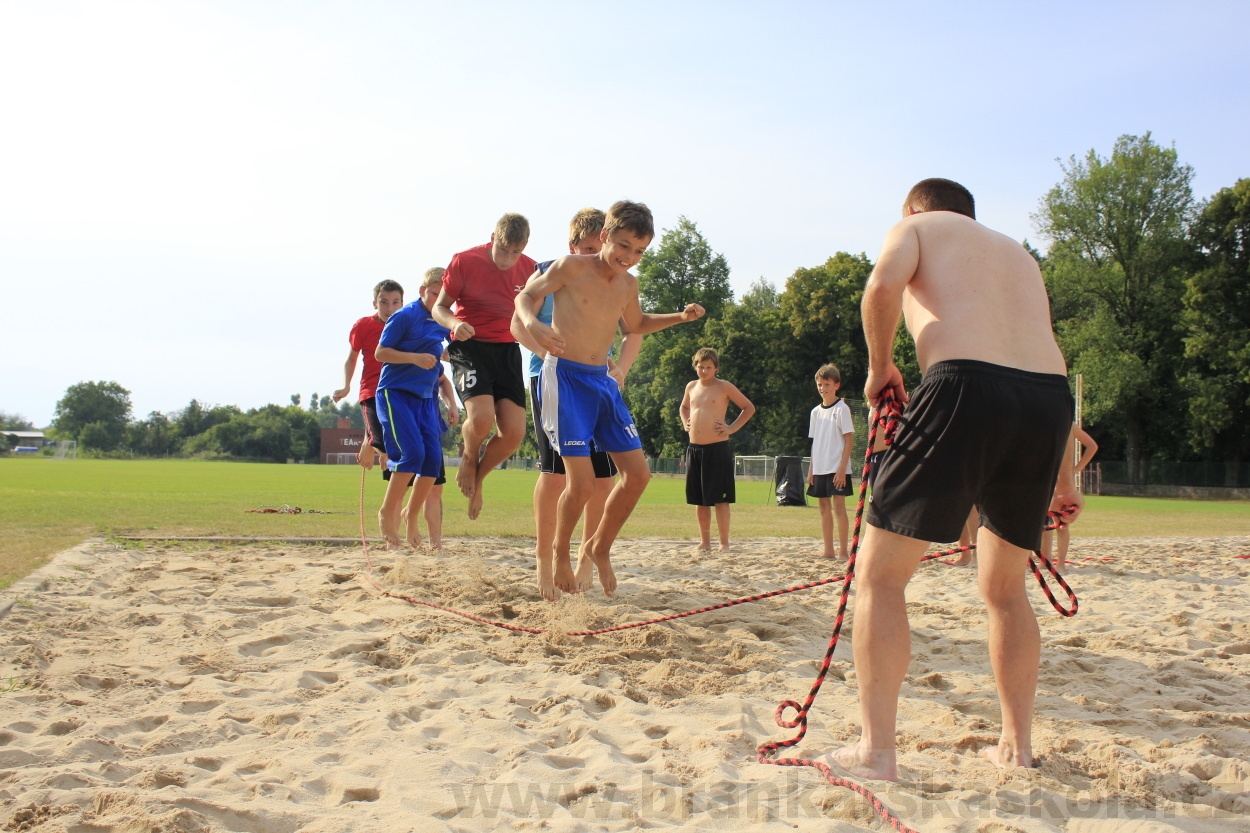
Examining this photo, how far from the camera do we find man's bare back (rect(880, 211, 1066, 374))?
2967 mm

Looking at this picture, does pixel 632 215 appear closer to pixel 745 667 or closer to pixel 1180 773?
pixel 745 667

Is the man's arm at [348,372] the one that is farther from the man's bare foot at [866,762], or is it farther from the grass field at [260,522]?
the man's bare foot at [866,762]

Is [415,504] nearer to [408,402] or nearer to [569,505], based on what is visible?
[408,402]

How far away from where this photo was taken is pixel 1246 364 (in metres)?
39.0

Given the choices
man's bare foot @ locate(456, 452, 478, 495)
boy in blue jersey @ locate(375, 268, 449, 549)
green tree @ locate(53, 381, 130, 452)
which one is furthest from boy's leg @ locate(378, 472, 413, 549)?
green tree @ locate(53, 381, 130, 452)

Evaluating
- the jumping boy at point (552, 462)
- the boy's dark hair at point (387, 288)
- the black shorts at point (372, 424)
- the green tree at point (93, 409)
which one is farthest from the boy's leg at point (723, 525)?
the green tree at point (93, 409)

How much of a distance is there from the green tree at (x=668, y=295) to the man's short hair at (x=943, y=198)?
5879 centimetres

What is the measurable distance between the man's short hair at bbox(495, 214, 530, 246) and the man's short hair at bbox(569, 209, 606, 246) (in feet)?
3.75

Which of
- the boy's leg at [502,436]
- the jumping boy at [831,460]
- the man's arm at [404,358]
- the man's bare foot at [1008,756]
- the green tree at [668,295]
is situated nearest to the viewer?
the man's bare foot at [1008,756]

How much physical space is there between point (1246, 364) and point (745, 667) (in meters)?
43.5

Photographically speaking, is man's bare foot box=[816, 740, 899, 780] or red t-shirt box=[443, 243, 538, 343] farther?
red t-shirt box=[443, 243, 538, 343]

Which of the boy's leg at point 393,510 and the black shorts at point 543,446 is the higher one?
the black shorts at point 543,446

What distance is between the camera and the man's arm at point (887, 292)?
3004 mm

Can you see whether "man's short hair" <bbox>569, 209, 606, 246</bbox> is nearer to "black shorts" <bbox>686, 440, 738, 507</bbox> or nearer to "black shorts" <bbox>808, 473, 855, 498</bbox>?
"black shorts" <bbox>686, 440, 738, 507</bbox>
